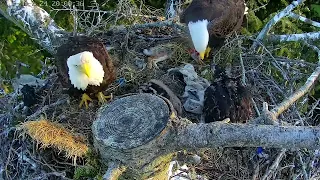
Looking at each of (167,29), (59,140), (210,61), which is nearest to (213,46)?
(210,61)

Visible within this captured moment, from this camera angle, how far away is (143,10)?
5.68 metres

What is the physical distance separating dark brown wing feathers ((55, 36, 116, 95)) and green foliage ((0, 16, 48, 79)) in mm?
1675

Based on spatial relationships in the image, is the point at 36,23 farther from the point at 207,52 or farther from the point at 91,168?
the point at 91,168

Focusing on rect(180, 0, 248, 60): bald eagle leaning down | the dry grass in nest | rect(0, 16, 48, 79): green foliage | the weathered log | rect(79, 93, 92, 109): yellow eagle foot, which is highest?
the weathered log

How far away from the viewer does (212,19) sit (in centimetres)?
495

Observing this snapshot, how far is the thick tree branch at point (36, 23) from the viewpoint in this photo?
5.02m

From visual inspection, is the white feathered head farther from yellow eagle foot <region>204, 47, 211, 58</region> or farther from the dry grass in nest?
yellow eagle foot <region>204, 47, 211, 58</region>

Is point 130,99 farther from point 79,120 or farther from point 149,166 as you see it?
point 79,120

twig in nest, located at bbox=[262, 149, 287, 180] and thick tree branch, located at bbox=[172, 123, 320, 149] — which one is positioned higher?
thick tree branch, located at bbox=[172, 123, 320, 149]

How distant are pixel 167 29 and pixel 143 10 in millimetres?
444

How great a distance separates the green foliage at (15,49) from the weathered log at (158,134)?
3.35 metres

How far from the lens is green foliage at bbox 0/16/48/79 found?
5.98m

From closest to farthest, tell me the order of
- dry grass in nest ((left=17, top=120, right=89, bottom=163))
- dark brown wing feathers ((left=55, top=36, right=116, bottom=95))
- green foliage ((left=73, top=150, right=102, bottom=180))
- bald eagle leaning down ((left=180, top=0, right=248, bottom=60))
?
green foliage ((left=73, top=150, right=102, bottom=180)), dry grass in nest ((left=17, top=120, right=89, bottom=163)), dark brown wing feathers ((left=55, top=36, right=116, bottom=95)), bald eagle leaning down ((left=180, top=0, right=248, bottom=60))

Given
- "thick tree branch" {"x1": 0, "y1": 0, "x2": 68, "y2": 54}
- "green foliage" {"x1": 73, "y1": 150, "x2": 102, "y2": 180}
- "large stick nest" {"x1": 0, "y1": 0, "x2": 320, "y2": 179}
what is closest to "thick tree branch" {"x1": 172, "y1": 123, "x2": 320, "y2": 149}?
"green foliage" {"x1": 73, "y1": 150, "x2": 102, "y2": 180}
